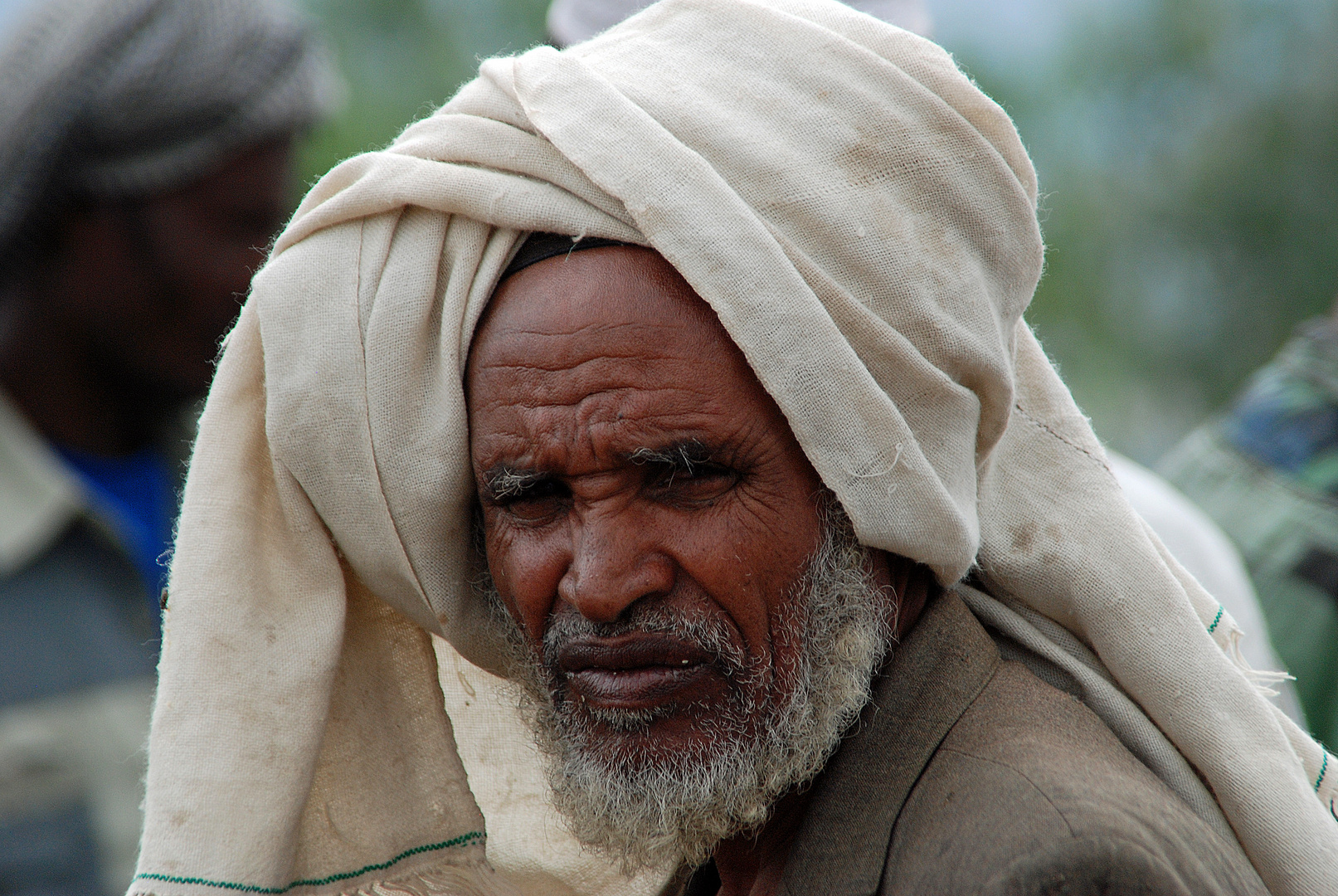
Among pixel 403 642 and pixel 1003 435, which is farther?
pixel 403 642

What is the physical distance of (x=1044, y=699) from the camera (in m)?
2.14

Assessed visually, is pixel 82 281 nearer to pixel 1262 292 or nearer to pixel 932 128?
pixel 932 128

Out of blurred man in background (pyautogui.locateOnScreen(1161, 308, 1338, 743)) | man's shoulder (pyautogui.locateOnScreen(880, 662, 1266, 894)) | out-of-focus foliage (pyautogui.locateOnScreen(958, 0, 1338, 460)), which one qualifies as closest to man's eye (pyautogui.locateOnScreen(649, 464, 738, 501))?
man's shoulder (pyautogui.locateOnScreen(880, 662, 1266, 894))

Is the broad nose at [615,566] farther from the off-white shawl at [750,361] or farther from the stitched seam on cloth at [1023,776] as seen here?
the stitched seam on cloth at [1023,776]

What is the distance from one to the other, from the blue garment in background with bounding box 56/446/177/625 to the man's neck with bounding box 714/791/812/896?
2.52 meters

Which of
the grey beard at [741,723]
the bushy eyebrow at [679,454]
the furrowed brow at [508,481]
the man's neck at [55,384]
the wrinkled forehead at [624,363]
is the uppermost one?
the wrinkled forehead at [624,363]

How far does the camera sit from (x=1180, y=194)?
14828 mm

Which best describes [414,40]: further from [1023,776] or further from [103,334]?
[1023,776]

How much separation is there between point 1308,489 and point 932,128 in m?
2.42

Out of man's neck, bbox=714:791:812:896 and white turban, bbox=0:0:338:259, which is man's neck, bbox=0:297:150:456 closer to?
white turban, bbox=0:0:338:259

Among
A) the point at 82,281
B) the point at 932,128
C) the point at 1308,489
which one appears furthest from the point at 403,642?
the point at 1308,489

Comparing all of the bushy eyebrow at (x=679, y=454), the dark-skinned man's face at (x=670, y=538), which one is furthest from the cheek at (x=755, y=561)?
the bushy eyebrow at (x=679, y=454)

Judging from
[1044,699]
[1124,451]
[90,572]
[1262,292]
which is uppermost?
[1044,699]

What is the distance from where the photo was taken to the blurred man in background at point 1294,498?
3879 mm
